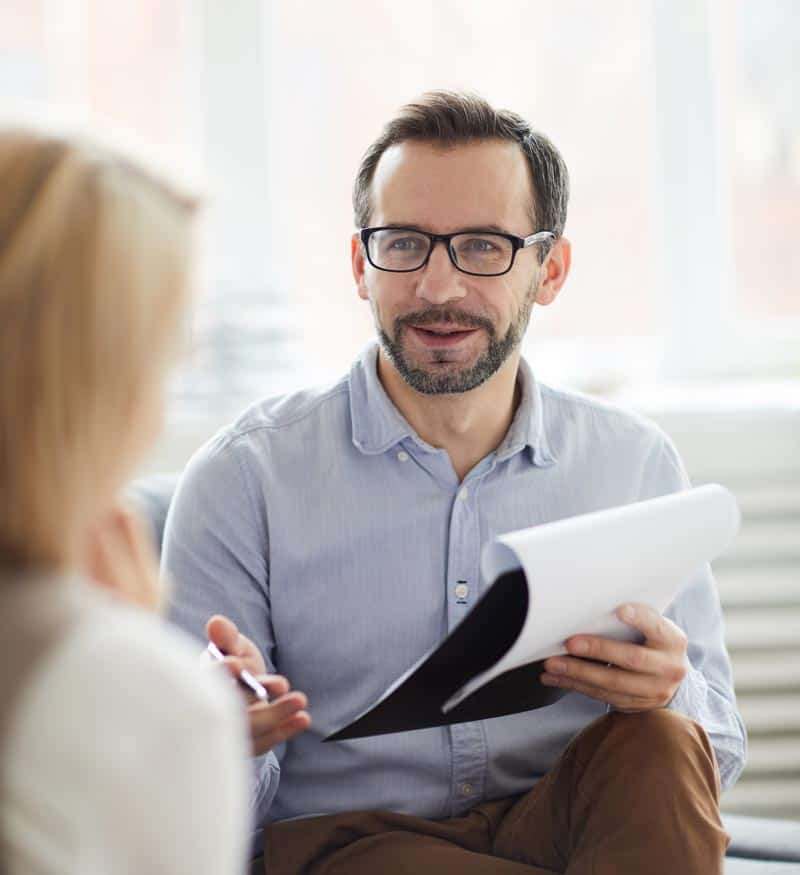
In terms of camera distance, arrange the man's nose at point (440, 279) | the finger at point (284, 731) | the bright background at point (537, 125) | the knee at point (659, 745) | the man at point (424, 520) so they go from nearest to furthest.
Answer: the finger at point (284, 731) < the knee at point (659, 745) < the man at point (424, 520) < the man's nose at point (440, 279) < the bright background at point (537, 125)

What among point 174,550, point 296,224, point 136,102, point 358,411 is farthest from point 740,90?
point 174,550

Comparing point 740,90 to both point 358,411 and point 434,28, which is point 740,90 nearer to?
point 434,28

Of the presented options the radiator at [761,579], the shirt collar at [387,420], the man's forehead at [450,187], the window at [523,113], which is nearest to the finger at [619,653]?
the shirt collar at [387,420]

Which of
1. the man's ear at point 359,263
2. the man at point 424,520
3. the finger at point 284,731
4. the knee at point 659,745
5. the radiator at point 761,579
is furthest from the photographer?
the radiator at point 761,579

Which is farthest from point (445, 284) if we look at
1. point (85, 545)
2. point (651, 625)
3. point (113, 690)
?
point (113, 690)

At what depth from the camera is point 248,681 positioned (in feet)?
3.82

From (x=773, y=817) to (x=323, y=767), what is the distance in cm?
124

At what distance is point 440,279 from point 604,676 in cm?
57

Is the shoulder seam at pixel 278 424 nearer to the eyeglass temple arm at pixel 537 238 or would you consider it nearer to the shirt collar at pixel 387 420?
the shirt collar at pixel 387 420

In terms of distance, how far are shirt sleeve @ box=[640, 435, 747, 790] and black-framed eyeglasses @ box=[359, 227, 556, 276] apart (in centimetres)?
34

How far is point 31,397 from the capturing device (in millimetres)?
703

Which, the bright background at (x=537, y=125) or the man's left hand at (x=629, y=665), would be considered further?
the bright background at (x=537, y=125)

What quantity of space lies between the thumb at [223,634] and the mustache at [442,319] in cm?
54

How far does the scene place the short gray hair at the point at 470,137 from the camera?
166 cm
